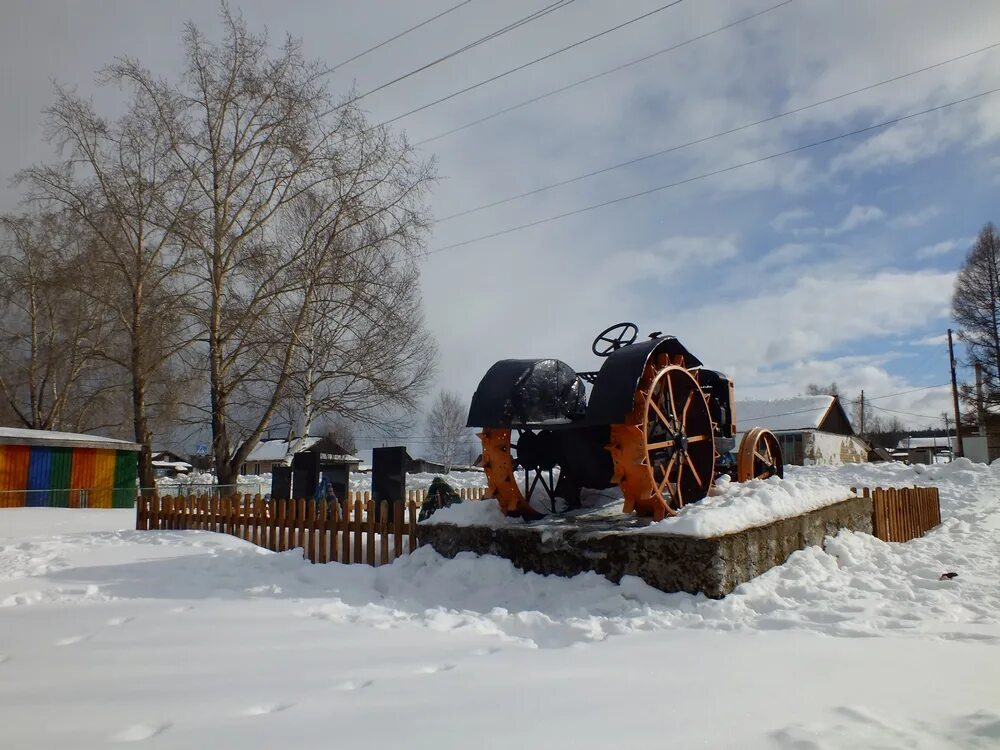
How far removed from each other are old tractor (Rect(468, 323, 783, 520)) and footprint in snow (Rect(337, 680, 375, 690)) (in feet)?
10.6

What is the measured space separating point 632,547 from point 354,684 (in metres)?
3.00

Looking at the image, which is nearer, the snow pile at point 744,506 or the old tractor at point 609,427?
the snow pile at point 744,506

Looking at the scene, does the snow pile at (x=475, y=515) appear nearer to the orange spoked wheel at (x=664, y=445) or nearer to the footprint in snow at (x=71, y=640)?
the orange spoked wheel at (x=664, y=445)

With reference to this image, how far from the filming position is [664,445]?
656 centimetres

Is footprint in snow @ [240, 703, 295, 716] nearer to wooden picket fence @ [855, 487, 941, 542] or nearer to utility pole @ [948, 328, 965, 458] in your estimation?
wooden picket fence @ [855, 487, 941, 542]

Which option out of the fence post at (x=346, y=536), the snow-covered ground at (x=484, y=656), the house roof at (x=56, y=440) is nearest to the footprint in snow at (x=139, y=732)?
the snow-covered ground at (x=484, y=656)

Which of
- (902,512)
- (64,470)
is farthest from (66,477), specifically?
(902,512)

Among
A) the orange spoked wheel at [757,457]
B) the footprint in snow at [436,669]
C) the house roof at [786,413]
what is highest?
the house roof at [786,413]

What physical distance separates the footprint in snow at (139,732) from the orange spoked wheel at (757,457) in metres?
7.18

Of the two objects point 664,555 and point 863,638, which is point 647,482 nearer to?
point 664,555

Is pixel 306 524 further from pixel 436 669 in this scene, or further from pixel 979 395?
pixel 979 395

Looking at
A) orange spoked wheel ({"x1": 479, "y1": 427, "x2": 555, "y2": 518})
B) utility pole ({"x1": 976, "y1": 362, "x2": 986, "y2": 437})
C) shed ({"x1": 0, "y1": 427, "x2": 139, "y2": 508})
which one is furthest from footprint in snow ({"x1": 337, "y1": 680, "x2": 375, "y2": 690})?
utility pole ({"x1": 976, "y1": 362, "x2": 986, "y2": 437})

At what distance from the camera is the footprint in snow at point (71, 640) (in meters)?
4.10

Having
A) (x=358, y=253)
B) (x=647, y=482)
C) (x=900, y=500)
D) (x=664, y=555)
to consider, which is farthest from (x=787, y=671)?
(x=358, y=253)
